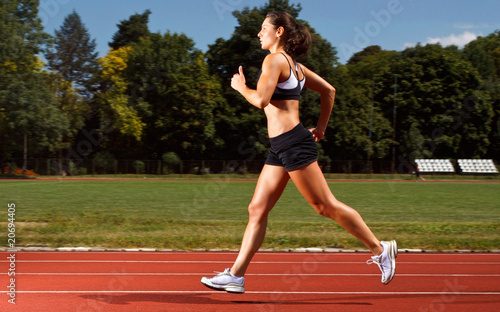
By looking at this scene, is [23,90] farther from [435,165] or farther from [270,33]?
[270,33]

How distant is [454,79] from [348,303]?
6228 cm

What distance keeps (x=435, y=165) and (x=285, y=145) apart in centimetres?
5398

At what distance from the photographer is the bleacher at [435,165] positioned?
55188 mm

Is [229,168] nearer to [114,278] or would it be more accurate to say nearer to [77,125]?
[77,125]

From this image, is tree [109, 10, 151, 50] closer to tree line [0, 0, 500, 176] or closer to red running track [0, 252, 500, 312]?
tree line [0, 0, 500, 176]

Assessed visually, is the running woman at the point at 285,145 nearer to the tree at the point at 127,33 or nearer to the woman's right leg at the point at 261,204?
the woman's right leg at the point at 261,204

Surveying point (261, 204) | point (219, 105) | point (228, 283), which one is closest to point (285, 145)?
point (261, 204)

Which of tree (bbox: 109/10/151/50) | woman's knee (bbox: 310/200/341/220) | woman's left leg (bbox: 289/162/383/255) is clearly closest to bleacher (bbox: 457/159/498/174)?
tree (bbox: 109/10/151/50)

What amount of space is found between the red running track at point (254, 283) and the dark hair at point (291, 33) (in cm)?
230

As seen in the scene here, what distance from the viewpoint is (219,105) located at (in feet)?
185

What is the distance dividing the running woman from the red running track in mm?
565

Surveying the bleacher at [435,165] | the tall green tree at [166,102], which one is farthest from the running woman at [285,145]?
the bleacher at [435,165]

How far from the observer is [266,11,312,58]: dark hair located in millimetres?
5105

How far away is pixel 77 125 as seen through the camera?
68625mm
